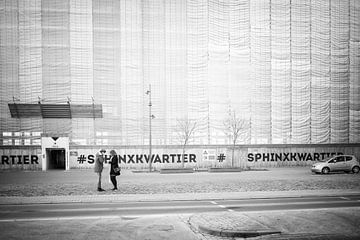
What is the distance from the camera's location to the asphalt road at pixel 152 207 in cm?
1120

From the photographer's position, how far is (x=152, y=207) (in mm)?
12734

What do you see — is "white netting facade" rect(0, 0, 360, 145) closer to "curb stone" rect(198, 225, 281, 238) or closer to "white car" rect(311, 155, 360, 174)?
"white car" rect(311, 155, 360, 174)

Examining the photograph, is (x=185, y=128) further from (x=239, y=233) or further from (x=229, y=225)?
(x=239, y=233)

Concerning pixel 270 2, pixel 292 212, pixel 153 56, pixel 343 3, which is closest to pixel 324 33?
pixel 343 3

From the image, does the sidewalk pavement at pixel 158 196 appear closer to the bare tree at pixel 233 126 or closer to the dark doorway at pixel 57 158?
the dark doorway at pixel 57 158

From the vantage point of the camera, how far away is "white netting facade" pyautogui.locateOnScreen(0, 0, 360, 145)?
36344 millimetres

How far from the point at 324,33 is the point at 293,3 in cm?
482

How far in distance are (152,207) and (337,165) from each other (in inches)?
799

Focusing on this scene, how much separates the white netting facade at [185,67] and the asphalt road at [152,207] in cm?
2366

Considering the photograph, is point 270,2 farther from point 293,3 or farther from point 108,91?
point 108,91

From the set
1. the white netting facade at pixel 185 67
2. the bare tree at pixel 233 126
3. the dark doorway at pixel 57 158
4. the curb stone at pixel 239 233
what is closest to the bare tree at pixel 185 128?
the white netting facade at pixel 185 67

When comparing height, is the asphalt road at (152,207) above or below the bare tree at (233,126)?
below

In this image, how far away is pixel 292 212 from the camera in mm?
11078

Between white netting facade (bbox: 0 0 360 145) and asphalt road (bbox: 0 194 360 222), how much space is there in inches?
932
